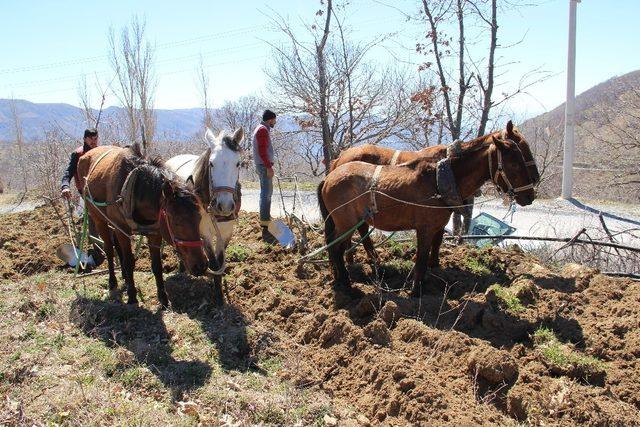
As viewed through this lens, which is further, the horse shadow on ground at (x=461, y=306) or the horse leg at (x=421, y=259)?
the horse leg at (x=421, y=259)

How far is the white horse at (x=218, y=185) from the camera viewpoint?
5.18 meters

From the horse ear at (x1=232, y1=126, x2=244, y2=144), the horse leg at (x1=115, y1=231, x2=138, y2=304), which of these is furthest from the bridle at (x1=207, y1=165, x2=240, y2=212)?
the horse leg at (x1=115, y1=231, x2=138, y2=304)

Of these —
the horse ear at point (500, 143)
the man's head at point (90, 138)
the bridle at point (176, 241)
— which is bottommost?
the bridle at point (176, 241)

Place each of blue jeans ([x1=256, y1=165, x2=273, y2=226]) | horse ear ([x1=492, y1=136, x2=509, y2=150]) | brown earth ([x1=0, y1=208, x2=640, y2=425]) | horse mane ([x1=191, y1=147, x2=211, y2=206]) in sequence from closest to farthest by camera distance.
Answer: brown earth ([x1=0, y1=208, x2=640, y2=425])
horse ear ([x1=492, y1=136, x2=509, y2=150])
horse mane ([x1=191, y1=147, x2=211, y2=206])
blue jeans ([x1=256, y1=165, x2=273, y2=226])

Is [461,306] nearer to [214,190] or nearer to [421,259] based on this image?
[421,259]

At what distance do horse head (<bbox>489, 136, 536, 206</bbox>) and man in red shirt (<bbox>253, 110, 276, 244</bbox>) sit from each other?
3.60m

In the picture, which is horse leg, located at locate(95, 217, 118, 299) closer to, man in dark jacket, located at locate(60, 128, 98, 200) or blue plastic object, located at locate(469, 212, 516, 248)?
man in dark jacket, located at locate(60, 128, 98, 200)

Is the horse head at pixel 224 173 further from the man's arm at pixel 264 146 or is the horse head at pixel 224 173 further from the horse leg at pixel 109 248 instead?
the man's arm at pixel 264 146

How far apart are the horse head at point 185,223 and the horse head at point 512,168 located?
9.99ft

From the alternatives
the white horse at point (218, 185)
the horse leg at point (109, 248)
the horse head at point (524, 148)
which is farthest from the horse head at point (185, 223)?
the horse head at point (524, 148)

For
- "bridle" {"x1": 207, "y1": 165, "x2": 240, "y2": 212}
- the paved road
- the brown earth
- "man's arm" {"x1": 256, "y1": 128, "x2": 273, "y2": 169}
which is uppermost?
"man's arm" {"x1": 256, "y1": 128, "x2": 273, "y2": 169}

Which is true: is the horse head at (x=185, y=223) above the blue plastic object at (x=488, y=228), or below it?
above

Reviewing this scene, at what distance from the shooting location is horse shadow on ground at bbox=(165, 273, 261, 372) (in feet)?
14.8

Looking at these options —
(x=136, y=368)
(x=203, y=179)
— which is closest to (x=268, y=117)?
(x=203, y=179)
